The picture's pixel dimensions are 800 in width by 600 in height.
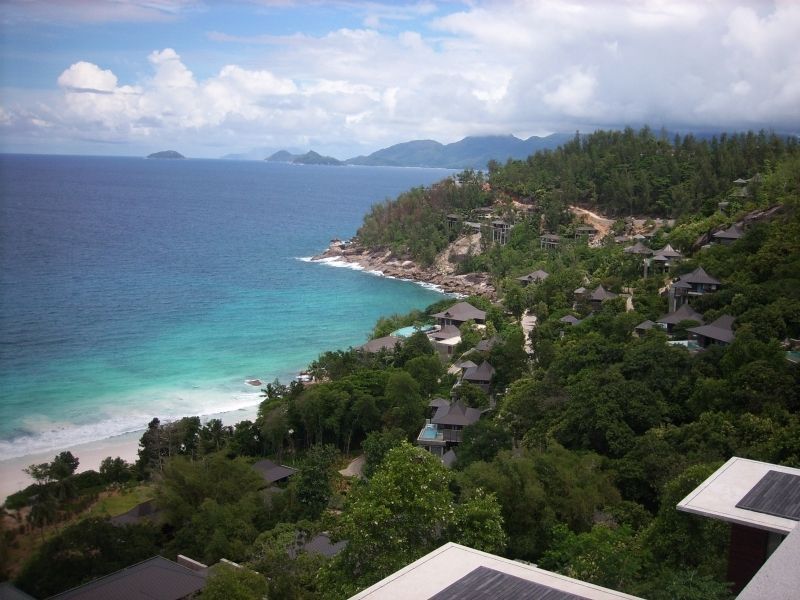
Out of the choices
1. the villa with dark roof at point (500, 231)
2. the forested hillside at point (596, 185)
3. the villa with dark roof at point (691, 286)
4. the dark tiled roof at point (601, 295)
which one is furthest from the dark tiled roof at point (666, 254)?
the villa with dark roof at point (500, 231)

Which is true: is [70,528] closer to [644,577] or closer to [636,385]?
[644,577]

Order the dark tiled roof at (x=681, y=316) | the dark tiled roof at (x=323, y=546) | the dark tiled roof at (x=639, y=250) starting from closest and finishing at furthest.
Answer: the dark tiled roof at (x=323, y=546) < the dark tiled roof at (x=681, y=316) < the dark tiled roof at (x=639, y=250)

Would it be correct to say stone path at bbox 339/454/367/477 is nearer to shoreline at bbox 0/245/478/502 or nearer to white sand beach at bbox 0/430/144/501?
shoreline at bbox 0/245/478/502

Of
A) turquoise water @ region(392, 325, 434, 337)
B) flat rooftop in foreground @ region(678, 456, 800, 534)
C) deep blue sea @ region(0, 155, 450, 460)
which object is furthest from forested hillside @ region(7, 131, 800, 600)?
deep blue sea @ region(0, 155, 450, 460)

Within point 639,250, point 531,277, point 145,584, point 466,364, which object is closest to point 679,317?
point 466,364

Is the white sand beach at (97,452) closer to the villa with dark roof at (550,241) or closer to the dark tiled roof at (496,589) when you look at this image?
the dark tiled roof at (496,589)

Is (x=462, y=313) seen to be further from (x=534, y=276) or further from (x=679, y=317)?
(x=679, y=317)
